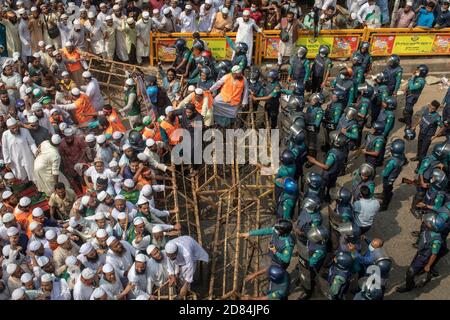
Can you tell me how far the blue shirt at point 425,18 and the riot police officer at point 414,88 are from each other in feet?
9.10

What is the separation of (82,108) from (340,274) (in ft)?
19.5

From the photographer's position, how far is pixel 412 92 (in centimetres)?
1177

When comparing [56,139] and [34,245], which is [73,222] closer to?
[34,245]

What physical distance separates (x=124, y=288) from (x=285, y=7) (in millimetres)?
9461

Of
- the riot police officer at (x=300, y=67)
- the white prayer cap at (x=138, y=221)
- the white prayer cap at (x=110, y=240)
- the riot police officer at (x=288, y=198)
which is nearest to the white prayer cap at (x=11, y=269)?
the white prayer cap at (x=110, y=240)

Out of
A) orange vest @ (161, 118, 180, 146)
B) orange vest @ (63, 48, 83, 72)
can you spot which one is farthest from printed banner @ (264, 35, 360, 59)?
orange vest @ (161, 118, 180, 146)

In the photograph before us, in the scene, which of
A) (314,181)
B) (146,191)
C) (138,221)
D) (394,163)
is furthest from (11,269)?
(394,163)

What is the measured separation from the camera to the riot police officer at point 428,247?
819 cm

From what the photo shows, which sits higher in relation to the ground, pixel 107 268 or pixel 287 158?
pixel 287 158

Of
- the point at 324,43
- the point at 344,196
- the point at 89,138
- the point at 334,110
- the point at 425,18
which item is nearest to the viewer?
the point at 344,196

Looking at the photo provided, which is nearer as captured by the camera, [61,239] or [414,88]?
[61,239]

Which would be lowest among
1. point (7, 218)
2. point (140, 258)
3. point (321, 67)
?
point (140, 258)

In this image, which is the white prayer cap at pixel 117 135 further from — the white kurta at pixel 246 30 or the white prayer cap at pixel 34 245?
the white kurta at pixel 246 30

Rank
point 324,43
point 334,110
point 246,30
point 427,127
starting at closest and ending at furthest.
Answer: point 427,127
point 334,110
point 246,30
point 324,43
